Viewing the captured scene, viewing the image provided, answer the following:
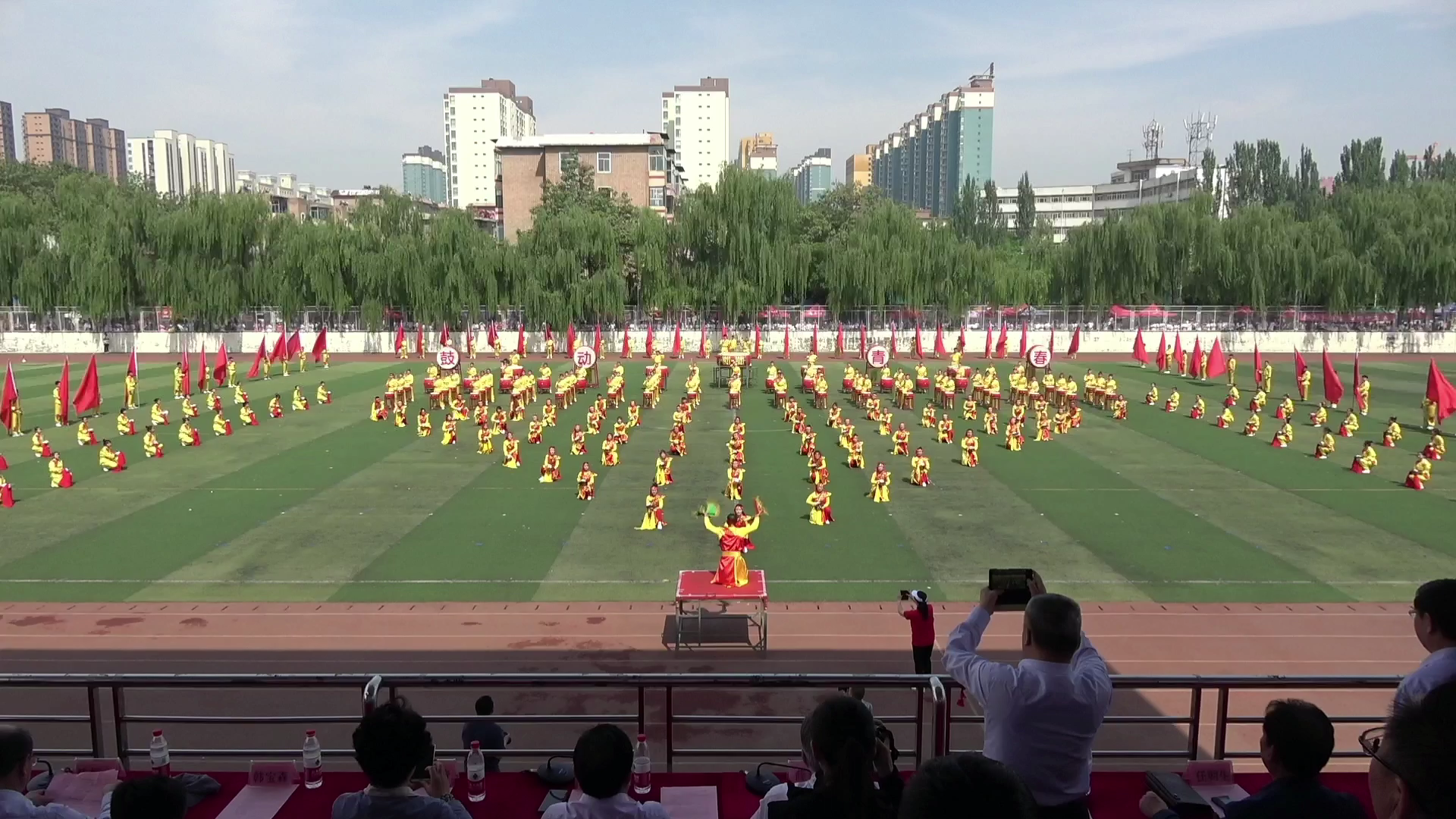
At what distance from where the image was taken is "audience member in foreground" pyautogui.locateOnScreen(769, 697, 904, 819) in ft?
10.1

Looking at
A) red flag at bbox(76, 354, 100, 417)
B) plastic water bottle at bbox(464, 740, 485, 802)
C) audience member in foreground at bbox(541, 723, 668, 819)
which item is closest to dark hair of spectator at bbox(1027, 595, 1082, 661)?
audience member in foreground at bbox(541, 723, 668, 819)

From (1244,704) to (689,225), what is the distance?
46.9m

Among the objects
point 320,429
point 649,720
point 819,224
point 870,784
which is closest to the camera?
point 870,784

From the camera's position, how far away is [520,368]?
113 feet

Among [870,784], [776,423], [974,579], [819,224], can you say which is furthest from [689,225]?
[870,784]

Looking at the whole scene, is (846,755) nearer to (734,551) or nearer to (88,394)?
(734,551)

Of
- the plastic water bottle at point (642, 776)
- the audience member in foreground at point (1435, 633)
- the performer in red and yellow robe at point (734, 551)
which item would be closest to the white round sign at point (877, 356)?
the performer in red and yellow robe at point (734, 551)

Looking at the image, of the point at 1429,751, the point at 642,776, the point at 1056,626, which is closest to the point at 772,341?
the point at 642,776

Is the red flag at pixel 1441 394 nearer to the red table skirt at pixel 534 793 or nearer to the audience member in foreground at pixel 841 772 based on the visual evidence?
the red table skirt at pixel 534 793

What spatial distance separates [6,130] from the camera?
167 metres

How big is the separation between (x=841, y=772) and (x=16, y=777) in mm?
2996

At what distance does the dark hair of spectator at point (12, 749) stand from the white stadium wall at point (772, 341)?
48.2 m

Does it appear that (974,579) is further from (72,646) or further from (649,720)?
(72,646)

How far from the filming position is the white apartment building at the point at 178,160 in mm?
166625
